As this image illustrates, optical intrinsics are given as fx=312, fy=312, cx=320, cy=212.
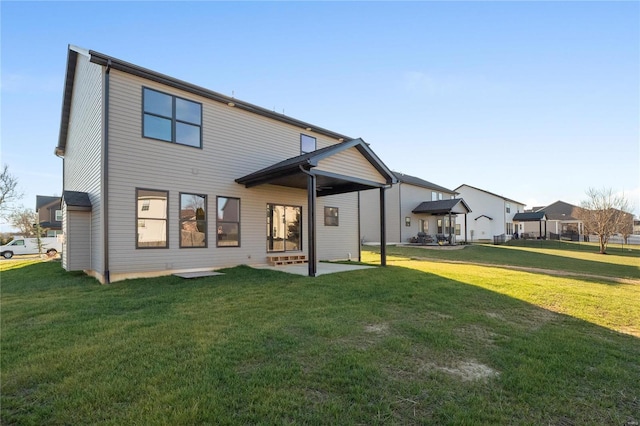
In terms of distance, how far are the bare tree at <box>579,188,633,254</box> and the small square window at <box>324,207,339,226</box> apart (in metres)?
24.6

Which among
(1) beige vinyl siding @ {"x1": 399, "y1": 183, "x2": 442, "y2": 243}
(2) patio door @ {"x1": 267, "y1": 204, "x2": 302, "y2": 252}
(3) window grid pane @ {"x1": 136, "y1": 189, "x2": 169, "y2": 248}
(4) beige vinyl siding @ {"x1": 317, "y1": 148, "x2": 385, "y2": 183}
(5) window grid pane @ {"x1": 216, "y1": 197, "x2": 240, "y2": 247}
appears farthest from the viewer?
(1) beige vinyl siding @ {"x1": 399, "y1": 183, "x2": 442, "y2": 243}

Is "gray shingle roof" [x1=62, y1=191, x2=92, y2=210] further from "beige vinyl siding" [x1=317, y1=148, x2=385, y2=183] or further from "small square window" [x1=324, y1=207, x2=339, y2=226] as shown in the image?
"small square window" [x1=324, y1=207, x2=339, y2=226]

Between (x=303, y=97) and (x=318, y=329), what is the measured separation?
46.2 ft

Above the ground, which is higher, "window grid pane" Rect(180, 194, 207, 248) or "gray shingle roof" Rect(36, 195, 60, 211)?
"gray shingle roof" Rect(36, 195, 60, 211)

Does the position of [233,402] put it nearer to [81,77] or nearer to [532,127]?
[81,77]

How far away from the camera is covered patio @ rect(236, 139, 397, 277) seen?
9.28 metres

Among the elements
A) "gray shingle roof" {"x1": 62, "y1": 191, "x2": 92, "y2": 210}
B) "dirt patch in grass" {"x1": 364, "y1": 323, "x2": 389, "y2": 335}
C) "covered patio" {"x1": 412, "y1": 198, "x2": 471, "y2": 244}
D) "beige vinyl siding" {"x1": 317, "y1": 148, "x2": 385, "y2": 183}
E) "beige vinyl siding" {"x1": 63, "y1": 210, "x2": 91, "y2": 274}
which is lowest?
"dirt patch in grass" {"x1": 364, "y1": 323, "x2": 389, "y2": 335}

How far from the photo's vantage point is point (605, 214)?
86.6ft

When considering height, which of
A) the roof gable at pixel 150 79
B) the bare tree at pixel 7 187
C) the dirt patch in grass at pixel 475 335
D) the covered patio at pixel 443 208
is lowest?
the dirt patch in grass at pixel 475 335

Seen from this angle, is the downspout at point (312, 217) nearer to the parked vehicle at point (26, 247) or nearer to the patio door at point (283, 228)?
the patio door at point (283, 228)

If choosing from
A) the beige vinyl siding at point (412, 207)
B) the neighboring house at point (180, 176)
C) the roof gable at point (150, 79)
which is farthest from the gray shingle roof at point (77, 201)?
the beige vinyl siding at point (412, 207)

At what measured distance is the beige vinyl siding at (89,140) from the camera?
8.95 meters

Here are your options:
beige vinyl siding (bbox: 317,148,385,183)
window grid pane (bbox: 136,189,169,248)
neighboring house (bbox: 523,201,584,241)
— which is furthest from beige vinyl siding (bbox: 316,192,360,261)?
neighboring house (bbox: 523,201,584,241)

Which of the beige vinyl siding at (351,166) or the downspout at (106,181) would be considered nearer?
the downspout at (106,181)
